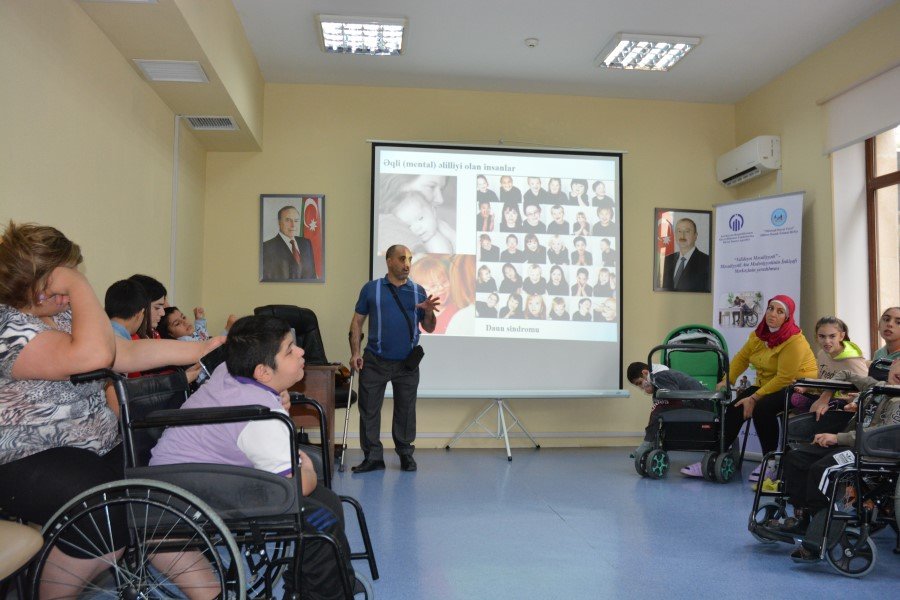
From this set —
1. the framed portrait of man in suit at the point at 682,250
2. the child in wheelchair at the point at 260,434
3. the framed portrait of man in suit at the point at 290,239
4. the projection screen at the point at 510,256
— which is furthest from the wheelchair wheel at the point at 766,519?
the framed portrait of man in suit at the point at 290,239

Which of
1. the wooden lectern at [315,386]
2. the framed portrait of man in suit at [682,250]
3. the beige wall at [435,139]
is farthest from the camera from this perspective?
the framed portrait of man in suit at [682,250]

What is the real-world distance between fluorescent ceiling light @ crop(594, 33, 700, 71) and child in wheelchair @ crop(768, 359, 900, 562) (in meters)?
3.08

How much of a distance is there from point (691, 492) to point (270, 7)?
4132 mm

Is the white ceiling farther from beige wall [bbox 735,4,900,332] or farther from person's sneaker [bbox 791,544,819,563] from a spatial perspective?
person's sneaker [bbox 791,544,819,563]

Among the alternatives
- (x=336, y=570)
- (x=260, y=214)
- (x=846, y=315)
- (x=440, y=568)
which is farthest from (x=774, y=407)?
(x=260, y=214)

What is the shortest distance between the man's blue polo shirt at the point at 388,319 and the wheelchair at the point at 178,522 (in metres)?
3.25

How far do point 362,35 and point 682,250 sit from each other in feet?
11.0

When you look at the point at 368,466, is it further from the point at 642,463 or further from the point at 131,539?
the point at 131,539

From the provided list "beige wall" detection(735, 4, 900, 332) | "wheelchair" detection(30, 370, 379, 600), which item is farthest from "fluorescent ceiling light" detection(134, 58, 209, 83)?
"beige wall" detection(735, 4, 900, 332)

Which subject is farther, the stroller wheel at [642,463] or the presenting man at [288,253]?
the presenting man at [288,253]

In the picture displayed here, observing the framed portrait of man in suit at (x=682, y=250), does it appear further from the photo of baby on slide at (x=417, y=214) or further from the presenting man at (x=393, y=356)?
the presenting man at (x=393, y=356)

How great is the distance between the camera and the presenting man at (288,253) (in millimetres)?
6258

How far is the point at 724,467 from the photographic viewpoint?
4.72m

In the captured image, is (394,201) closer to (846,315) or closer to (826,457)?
(846,315)
